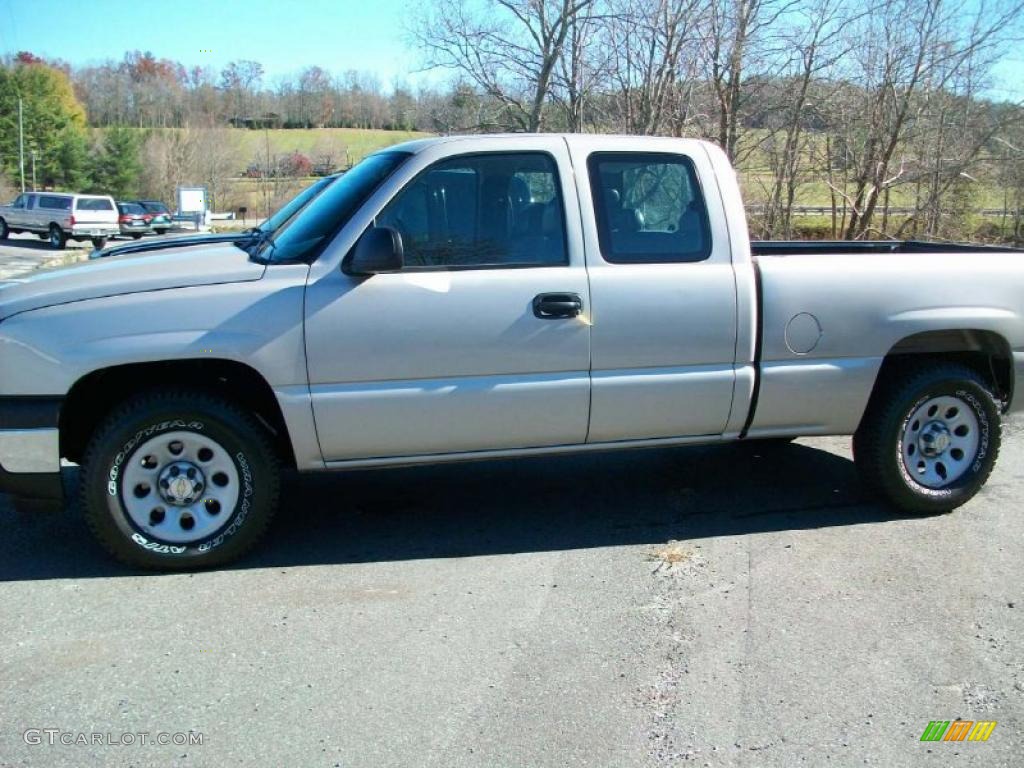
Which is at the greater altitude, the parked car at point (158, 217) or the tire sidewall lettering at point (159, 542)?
the parked car at point (158, 217)

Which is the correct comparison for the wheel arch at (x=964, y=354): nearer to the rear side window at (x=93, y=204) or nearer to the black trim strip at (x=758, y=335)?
the black trim strip at (x=758, y=335)

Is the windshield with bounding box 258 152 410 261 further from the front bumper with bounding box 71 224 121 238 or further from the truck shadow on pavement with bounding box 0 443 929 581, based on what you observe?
the front bumper with bounding box 71 224 121 238

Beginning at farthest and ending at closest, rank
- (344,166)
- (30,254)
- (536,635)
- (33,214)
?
1. (33,214)
2. (344,166)
3. (30,254)
4. (536,635)

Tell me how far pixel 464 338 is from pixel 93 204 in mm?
33150

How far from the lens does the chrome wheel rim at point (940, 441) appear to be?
17.0 feet

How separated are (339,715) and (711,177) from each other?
325 cm

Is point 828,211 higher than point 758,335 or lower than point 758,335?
higher

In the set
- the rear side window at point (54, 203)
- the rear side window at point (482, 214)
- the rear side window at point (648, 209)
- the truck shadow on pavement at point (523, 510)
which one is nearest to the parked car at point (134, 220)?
the rear side window at point (54, 203)

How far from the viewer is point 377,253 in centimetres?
416

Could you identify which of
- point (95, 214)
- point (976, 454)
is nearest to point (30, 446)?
point (976, 454)

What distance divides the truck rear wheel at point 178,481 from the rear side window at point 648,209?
1997 millimetres

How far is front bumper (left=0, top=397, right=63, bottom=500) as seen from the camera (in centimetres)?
405

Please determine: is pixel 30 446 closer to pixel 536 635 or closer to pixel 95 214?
pixel 536 635

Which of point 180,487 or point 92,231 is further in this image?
point 92,231
